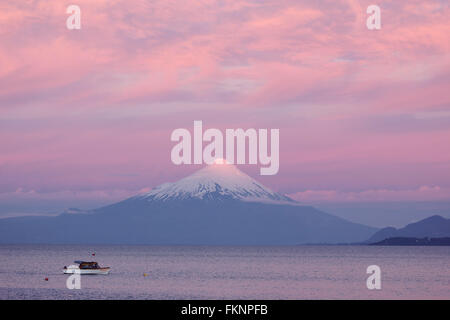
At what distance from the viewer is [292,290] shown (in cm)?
7944

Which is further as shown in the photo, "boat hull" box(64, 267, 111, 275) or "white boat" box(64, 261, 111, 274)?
"white boat" box(64, 261, 111, 274)

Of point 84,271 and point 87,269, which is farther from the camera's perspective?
point 87,269

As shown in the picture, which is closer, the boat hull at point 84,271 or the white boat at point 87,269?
the boat hull at point 84,271

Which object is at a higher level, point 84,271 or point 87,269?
point 87,269

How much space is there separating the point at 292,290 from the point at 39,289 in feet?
96.4

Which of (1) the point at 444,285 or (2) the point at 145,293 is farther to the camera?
(1) the point at 444,285

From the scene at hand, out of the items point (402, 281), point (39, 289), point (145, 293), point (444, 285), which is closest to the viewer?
point (145, 293)

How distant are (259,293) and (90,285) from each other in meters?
22.0
